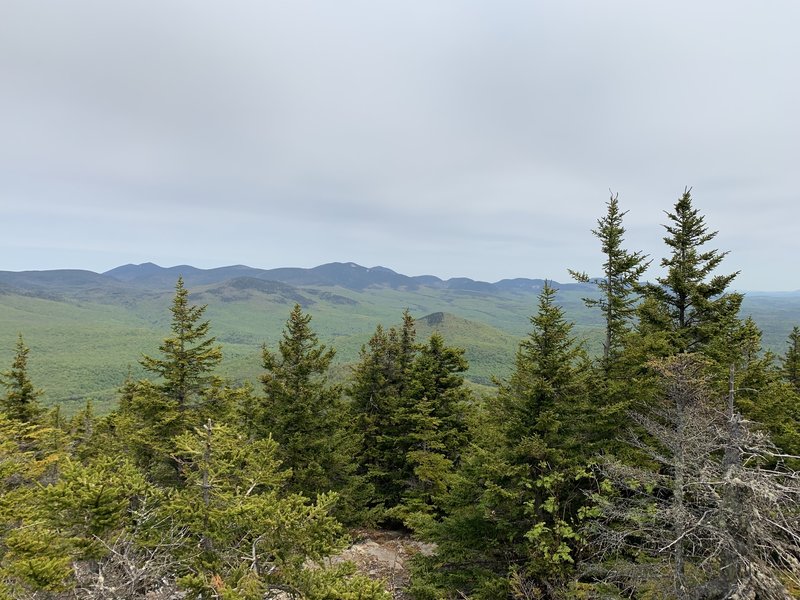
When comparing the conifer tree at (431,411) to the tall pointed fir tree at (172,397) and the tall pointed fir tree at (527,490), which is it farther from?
the tall pointed fir tree at (172,397)

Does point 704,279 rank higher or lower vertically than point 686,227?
lower

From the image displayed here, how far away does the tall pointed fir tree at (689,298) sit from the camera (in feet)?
55.9

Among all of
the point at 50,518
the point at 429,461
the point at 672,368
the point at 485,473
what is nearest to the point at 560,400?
the point at 485,473

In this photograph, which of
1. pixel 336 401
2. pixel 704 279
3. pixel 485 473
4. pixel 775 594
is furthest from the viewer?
pixel 336 401

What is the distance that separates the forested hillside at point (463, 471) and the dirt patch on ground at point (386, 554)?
1.14m

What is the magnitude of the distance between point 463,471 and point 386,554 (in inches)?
351

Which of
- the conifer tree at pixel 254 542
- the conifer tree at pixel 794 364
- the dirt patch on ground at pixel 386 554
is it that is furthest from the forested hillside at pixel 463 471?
the conifer tree at pixel 794 364

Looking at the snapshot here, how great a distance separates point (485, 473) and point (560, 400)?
3.54 metres

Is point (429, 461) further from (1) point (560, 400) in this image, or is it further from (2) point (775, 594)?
(2) point (775, 594)

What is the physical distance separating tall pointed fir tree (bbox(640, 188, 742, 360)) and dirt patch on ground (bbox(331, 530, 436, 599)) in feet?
45.4

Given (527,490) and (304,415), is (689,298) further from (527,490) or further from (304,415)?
(304,415)

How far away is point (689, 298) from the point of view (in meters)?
17.6

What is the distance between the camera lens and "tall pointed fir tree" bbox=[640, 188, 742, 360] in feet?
55.9

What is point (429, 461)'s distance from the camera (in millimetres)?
19875
